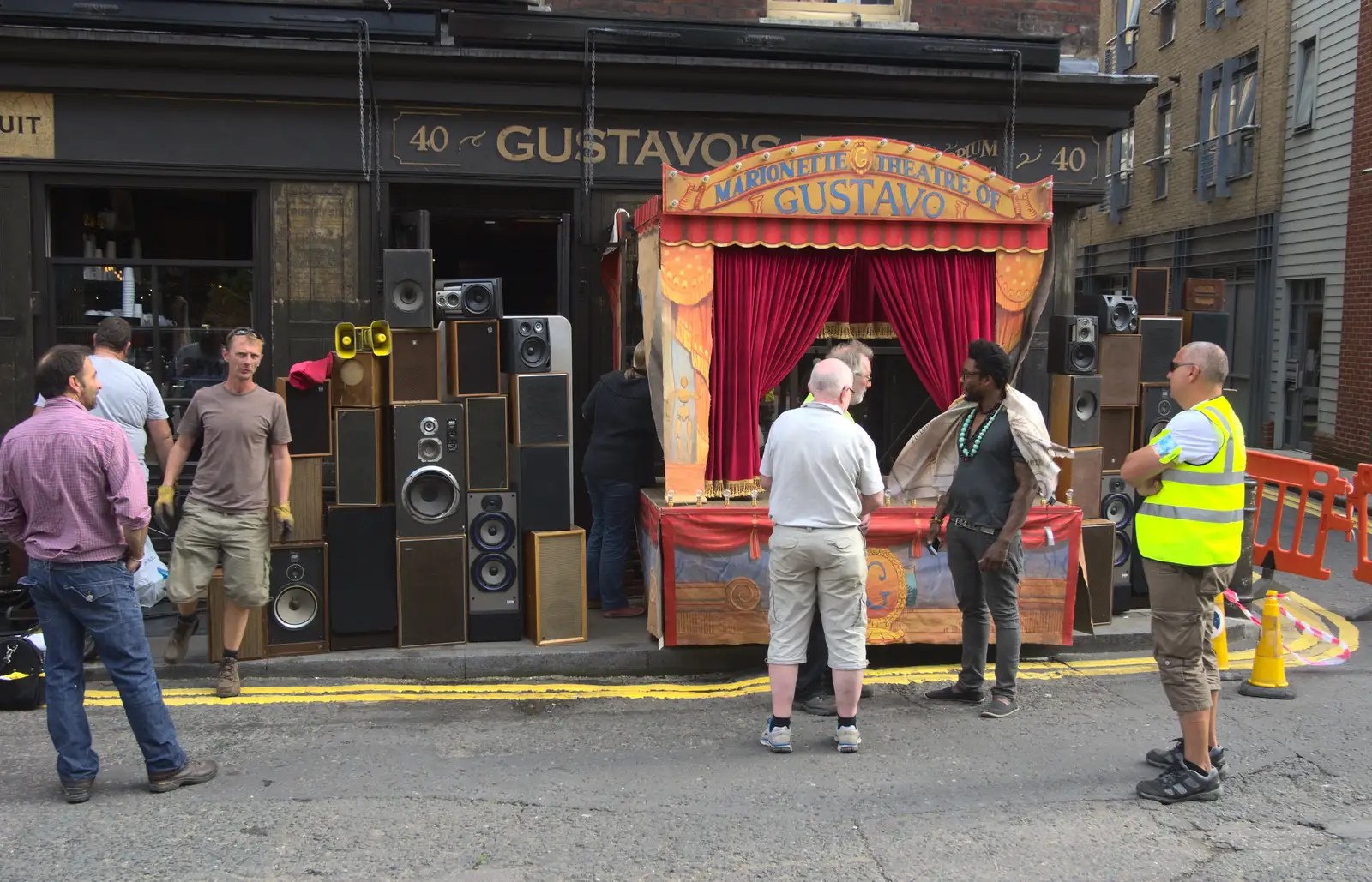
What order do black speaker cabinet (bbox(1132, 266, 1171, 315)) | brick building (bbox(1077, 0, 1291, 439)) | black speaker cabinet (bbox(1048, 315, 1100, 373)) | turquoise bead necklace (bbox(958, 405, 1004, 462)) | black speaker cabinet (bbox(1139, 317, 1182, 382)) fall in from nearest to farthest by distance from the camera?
turquoise bead necklace (bbox(958, 405, 1004, 462))
black speaker cabinet (bbox(1048, 315, 1100, 373))
black speaker cabinet (bbox(1139, 317, 1182, 382))
black speaker cabinet (bbox(1132, 266, 1171, 315))
brick building (bbox(1077, 0, 1291, 439))

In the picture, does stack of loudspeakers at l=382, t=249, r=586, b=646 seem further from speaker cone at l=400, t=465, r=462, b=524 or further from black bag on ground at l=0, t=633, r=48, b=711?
black bag on ground at l=0, t=633, r=48, b=711

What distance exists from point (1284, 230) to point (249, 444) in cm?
1735

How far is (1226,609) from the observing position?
25.1 feet

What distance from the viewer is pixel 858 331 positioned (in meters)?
8.09

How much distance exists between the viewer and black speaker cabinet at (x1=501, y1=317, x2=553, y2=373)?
22.4 feet

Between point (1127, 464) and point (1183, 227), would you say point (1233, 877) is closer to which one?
point (1127, 464)

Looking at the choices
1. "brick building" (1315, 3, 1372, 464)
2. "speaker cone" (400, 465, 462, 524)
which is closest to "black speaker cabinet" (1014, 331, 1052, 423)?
"speaker cone" (400, 465, 462, 524)

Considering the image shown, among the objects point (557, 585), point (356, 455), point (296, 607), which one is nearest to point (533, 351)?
point (356, 455)

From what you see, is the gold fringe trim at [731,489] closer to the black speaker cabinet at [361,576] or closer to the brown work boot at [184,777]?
the black speaker cabinet at [361,576]

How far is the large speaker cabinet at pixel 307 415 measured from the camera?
649 centimetres

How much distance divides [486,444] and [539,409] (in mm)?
375

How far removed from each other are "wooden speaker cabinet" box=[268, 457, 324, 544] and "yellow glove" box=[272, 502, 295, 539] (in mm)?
185

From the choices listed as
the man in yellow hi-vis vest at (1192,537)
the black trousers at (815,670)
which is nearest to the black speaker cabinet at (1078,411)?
the black trousers at (815,670)

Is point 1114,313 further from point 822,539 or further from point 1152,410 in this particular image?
point 822,539
